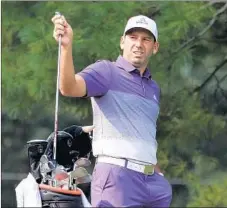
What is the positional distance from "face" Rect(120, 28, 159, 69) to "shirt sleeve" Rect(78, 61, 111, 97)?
0.53 feet

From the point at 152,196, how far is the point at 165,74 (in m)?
3.17

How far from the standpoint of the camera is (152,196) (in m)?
4.09

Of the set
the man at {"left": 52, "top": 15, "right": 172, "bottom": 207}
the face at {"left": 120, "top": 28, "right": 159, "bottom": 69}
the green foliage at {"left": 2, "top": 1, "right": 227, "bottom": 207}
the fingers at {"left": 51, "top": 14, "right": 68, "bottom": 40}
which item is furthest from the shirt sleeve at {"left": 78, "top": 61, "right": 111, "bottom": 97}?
the green foliage at {"left": 2, "top": 1, "right": 227, "bottom": 207}

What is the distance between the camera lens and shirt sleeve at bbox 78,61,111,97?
157 inches

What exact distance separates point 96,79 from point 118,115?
17 cm

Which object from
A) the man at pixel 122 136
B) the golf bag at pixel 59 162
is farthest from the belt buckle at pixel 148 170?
the golf bag at pixel 59 162

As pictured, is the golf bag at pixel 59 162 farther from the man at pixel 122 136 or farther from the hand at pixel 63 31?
the hand at pixel 63 31

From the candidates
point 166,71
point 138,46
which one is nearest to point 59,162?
point 138,46

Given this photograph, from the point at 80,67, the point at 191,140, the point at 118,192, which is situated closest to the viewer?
the point at 118,192

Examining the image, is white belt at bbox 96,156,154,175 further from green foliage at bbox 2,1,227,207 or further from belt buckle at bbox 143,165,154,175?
green foliage at bbox 2,1,227,207

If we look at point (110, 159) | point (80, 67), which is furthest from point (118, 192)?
point (80, 67)

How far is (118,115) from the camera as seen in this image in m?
4.05

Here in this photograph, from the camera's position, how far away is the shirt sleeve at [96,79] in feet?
13.1

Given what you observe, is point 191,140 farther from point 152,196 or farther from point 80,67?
point 152,196
